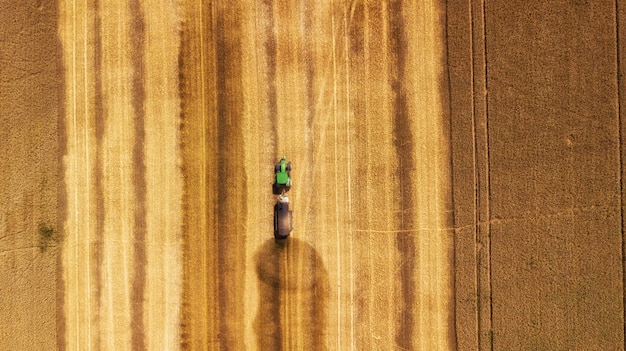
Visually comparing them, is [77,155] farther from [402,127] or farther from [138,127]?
[402,127]

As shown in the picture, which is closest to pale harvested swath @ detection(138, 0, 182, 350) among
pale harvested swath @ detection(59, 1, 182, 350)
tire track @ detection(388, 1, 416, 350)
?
pale harvested swath @ detection(59, 1, 182, 350)

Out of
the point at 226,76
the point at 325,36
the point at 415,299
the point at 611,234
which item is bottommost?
the point at 415,299

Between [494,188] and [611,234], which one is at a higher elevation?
[494,188]

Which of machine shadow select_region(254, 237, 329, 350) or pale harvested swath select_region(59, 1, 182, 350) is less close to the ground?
pale harvested swath select_region(59, 1, 182, 350)

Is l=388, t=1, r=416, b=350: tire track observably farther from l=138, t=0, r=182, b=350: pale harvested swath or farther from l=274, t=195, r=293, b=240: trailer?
l=138, t=0, r=182, b=350: pale harvested swath

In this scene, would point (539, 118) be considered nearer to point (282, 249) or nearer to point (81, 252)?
point (282, 249)

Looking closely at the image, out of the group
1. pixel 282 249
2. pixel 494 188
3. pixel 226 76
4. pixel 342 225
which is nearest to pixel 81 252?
pixel 282 249

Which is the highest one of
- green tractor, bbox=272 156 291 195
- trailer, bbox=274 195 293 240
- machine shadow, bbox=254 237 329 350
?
green tractor, bbox=272 156 291 195
